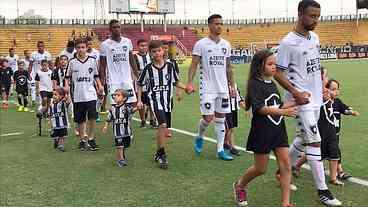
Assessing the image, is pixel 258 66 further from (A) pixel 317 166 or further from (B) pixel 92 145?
(B) pixel 92 145

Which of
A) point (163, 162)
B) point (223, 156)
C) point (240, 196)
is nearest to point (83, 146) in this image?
point (163, 162)

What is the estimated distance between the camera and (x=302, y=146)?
5914mm

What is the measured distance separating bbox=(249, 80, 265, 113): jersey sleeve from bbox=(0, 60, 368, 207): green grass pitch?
109cm

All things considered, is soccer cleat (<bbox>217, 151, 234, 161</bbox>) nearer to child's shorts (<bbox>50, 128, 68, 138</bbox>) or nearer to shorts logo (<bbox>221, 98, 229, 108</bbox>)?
shorts logo (<bbox>221, 98, 229, 108</bbox>)

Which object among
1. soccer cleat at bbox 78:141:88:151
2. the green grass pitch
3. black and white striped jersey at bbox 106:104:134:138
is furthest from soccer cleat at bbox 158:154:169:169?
soccer cleat at bbox 78:141:88:151

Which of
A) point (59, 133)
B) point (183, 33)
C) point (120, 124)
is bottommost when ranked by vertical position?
point (59, 133)

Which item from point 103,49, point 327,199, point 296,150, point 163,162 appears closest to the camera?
point 327,199

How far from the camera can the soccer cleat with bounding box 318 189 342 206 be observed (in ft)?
17.8

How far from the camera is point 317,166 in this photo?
18.4 feet

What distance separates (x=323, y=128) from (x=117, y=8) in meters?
55.3

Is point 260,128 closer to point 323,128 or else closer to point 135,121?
point 323,128

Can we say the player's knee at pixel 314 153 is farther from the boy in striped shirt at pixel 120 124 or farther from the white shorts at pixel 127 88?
the white shorts at pixel 127 88

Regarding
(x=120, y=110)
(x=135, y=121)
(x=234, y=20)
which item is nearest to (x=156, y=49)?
(x=120, y=110)

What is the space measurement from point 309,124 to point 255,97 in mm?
746
